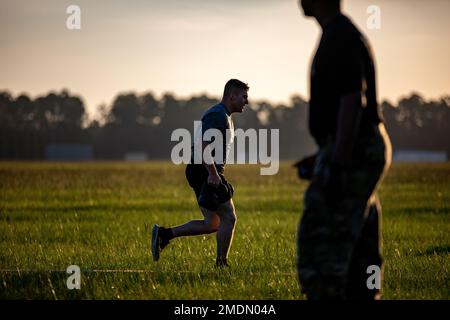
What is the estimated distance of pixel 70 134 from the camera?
517 ft

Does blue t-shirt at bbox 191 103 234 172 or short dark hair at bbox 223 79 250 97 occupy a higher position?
short dark hair at bbox 223 79 250 97

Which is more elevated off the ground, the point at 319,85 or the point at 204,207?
the point at 319,85

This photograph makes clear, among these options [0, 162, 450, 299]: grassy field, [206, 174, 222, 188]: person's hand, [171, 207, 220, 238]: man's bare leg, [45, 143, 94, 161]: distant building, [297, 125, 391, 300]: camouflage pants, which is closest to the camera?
[297, 125, 391, 300]: camouflage pants

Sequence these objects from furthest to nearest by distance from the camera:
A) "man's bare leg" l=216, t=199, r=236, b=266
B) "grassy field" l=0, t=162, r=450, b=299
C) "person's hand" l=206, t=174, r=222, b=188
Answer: "man's bare leg" l=216, t=199, r=236, b=266 → "person's hand" l=206, t=174, r=222, b=188 → "grassy field" l=0, t=162, r=450, b=299

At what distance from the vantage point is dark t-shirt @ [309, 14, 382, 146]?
546 cm

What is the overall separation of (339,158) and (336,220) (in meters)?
0.40

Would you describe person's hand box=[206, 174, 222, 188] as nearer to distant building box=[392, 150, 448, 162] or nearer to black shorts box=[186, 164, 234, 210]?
black shorts box=[186, 164, 234, 210]

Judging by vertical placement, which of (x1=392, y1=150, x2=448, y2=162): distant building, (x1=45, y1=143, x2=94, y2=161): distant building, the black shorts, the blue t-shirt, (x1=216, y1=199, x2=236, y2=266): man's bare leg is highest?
the blue t-shirt

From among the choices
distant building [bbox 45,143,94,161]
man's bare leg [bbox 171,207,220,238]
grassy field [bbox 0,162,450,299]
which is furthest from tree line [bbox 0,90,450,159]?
man's bare leg [bbox 171,207,220,238]

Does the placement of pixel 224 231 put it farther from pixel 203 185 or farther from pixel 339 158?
pixel 339 158

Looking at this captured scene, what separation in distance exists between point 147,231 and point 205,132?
4928mm
